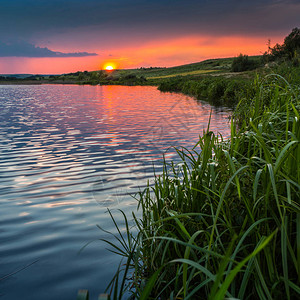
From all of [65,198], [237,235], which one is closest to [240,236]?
[237,235]

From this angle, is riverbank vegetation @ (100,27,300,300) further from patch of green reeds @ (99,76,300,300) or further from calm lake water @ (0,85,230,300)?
calm lake water @ (0,85,230,300)

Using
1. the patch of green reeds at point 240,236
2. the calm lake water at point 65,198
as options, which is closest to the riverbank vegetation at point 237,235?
the patch of green reeds at point 240,236

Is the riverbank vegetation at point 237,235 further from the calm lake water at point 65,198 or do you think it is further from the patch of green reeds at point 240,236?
the calm lake water at point 65,198

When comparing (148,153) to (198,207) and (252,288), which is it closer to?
(198,207)

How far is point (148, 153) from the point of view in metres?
11.8

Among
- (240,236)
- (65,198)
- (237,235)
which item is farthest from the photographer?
(65,198)

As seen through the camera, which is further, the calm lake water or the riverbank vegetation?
the calm lake water

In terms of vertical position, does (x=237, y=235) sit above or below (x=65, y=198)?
above

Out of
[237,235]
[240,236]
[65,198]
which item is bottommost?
[65,198]

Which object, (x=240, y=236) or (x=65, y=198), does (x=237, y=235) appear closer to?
(x=240, y=236)

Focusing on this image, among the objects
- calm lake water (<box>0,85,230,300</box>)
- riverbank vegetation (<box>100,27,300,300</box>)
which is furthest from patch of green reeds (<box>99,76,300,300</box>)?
calm lake water (<box>0,85,230,300</box>)

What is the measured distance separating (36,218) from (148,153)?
6062 mm

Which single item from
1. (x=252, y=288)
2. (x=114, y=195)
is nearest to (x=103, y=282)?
(x=252, y=288)

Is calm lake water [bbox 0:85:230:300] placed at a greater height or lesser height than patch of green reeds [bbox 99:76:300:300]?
lesser
